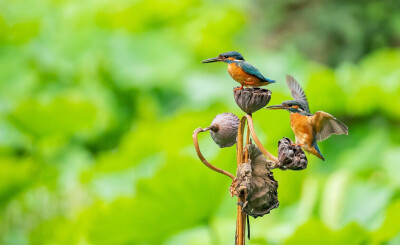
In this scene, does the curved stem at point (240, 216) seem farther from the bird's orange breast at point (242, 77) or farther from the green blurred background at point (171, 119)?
the green blurred background at point (171, 119)

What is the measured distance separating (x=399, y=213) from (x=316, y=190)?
339 millimetres

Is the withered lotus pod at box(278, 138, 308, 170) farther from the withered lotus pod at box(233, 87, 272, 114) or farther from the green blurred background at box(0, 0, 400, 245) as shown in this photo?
the green blurred background at box(0, 0, 400, 245)

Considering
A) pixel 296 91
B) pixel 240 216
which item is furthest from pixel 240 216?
pixel 296 91

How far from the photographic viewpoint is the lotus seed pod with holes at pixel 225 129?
1.38ft

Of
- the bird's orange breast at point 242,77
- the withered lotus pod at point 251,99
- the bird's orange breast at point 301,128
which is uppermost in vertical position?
the bird's orange breast at point 242,77

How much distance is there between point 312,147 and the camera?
42 cm

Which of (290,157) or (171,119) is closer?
(290,157)

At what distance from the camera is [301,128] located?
0.42m

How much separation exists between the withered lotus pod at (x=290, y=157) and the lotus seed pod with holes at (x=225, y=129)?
4 centimetres

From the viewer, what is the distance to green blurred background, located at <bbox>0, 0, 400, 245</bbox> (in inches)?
41.6

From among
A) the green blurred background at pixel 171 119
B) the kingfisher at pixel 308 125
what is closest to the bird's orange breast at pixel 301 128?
the kingfisher at pixel 308 125

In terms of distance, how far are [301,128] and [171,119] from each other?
1.25 m

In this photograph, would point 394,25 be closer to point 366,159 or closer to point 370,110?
point 370,110

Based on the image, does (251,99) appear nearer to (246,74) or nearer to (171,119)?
(246,74)
